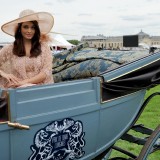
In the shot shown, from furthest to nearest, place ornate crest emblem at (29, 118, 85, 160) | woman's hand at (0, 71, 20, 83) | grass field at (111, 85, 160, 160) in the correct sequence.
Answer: grass field at (111, 85, 160, 160) < woman's hand at (0, 71, 20, 83) < ornate crest emblem at (29, 118, 85, 160)

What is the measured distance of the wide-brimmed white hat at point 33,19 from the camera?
2977 millimetres

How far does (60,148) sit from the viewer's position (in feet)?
8.08

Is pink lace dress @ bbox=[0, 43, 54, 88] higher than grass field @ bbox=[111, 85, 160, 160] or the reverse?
higher

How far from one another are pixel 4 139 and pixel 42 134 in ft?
0.82

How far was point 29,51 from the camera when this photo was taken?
317cm

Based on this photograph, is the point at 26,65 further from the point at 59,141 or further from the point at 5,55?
the point at 59,141

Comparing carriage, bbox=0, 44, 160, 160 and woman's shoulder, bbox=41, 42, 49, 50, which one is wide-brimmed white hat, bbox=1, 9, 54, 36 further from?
carriage, bbox=0, 44, 160, 160

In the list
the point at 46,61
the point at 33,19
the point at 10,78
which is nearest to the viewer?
the point at 10,78

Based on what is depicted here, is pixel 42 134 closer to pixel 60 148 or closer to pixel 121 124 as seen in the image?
pixel 60 148

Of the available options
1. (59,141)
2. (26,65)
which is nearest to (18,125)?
(59,141)

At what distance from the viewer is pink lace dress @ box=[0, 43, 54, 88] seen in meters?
3.08

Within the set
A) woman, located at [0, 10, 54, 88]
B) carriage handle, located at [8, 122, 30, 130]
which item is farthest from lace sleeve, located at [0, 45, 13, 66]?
carriage handle, located at [8, 122, 30, 130]

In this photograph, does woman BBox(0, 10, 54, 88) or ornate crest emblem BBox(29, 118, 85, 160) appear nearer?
ornate crest emblem BBox(29, 118, 85, 160)

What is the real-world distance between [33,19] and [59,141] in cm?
104
